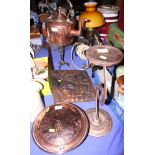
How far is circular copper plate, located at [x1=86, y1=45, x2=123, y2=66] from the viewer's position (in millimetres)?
887

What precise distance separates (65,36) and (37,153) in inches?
31.6

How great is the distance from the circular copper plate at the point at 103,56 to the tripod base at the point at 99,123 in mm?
287

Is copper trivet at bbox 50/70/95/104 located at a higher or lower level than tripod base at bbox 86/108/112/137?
higher

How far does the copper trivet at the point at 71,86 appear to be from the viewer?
1.18 meters

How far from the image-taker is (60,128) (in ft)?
2.98

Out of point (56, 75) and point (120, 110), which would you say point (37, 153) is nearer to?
point (120, 110)

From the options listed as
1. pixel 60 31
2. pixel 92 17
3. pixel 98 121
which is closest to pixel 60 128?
pixel 98 121

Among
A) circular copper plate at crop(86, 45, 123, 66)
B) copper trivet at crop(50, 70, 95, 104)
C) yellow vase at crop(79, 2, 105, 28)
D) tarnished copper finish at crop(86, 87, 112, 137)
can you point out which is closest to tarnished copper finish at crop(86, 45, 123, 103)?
circular copper plate at crop(86, 45, 123, 66)

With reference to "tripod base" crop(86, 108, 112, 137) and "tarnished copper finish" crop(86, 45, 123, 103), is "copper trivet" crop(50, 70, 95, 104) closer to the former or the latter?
"tripod base" crop(86, 108, 112, 137)

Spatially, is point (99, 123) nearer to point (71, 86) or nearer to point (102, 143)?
point (102, 143)
